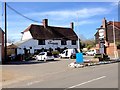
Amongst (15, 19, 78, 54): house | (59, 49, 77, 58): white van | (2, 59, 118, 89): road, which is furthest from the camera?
(15, 19, 78, 54): house

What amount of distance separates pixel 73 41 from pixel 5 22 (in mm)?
45832

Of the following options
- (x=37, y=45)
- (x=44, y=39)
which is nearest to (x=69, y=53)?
(x=37, y=45)

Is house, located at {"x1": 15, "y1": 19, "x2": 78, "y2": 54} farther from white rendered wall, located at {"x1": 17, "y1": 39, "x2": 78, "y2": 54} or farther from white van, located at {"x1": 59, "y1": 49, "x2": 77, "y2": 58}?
white van, located at {"x1": 59, "y1": 49, "x2": 77, "y2": 58}

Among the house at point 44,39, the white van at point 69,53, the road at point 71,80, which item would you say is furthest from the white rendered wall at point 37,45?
the road at point 71,80

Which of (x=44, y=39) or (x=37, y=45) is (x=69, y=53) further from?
(x=44, y=39)

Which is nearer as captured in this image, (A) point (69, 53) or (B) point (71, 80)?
(B) point (71, 80)

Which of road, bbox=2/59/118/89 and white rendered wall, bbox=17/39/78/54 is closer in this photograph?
road, bbox=2/59/118/89

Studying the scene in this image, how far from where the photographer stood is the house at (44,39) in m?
71.9

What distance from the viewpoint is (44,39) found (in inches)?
3002

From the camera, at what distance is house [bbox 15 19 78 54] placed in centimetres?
7188

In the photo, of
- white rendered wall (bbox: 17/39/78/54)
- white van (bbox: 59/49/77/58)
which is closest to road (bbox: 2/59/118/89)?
white van (bbox: 59/49/77/58)

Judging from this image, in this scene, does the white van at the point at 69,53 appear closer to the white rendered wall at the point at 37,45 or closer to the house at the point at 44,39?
the house at the point at 44,39

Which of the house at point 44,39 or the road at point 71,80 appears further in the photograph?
the house at point 44,39

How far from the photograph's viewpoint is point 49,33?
79188 millimetres
